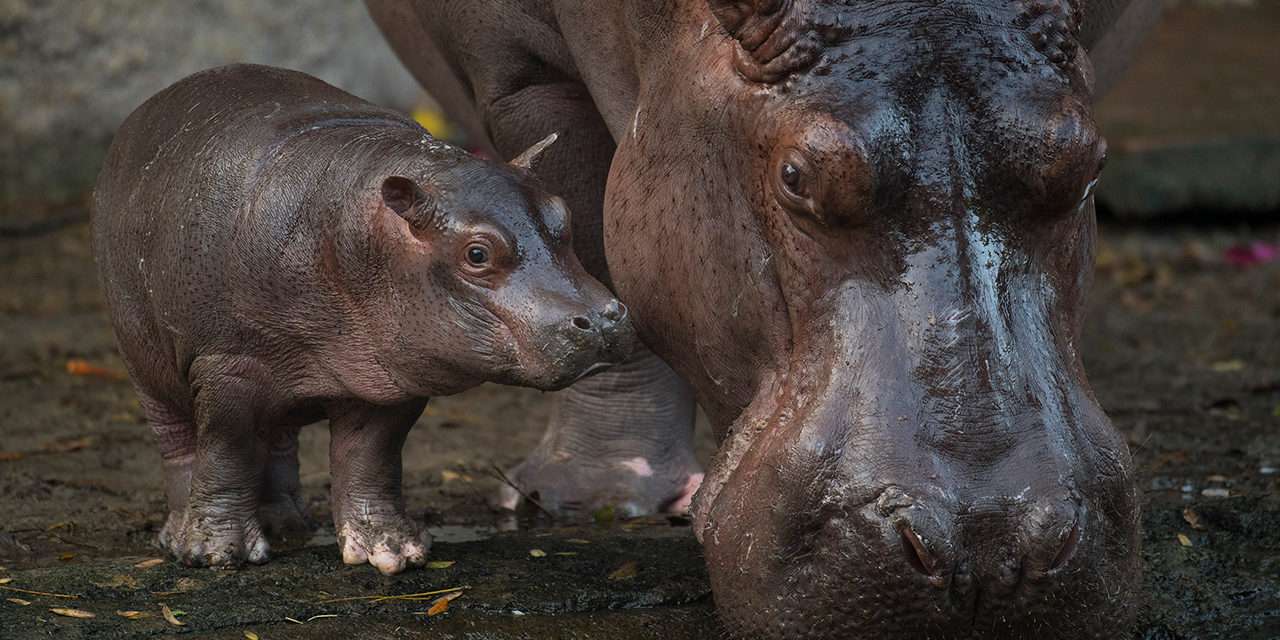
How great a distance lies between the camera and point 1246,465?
471 centimetres

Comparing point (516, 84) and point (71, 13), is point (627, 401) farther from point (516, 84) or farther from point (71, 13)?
point (71, 13)

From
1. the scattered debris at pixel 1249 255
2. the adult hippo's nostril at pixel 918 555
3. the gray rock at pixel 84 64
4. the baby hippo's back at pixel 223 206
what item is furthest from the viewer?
the gray rock at pixel 84 64

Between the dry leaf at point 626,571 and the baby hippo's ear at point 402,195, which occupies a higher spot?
the baby hippo's ear at point 402,195

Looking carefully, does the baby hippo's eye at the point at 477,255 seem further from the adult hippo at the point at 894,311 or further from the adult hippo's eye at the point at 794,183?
the adult hippo's eye at the point at 794,183

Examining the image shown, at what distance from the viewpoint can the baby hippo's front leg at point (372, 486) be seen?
3695mm

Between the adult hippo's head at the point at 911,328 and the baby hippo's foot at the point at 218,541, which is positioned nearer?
the adult hippo's head at the point at 911,328

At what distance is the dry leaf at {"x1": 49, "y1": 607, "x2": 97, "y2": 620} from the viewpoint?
10.7 feet

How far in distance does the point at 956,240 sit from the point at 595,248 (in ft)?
5.88

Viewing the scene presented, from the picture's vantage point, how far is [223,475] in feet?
12.0

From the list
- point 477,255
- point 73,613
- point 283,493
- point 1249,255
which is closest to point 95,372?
point 283,493

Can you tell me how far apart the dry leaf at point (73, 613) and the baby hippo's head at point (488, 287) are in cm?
72

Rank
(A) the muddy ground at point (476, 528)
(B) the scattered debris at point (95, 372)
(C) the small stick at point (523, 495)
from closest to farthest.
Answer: (A) the muddy ground at point (476, 528) < (C) the small stick at point (523, 495) < (B) the scattered debris at point (95, 372)

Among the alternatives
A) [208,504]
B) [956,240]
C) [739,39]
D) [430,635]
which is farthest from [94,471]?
[956,240]

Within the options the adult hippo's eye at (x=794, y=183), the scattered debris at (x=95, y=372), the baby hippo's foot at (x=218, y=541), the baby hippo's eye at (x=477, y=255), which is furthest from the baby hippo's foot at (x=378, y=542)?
the scattered debris at (x=95, y=372)
